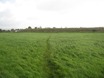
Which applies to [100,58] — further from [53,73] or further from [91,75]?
[53,73]

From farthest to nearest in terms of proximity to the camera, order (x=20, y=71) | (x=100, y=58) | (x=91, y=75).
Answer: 1. (x=100, y=58)
2. (x=91, y=75)
3. (x=20, y=71)

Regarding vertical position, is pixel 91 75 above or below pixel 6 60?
below

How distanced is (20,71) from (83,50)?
1382 centimetres

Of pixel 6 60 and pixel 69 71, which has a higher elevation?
pixel 6 60

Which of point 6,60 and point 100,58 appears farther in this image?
point 100,58

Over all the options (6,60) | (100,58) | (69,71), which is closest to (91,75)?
(69,71)

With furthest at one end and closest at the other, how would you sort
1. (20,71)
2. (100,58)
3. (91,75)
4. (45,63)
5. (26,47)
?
(26,47) < (100,58) < (45,63) < (91,75) < (20,71)

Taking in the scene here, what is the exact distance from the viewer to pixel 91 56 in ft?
89.3

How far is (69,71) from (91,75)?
107 inches

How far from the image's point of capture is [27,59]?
23.4 metres

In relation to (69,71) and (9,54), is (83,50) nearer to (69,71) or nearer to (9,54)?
(69,71)

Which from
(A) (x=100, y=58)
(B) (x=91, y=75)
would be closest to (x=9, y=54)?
(B) (x=91, y=75)

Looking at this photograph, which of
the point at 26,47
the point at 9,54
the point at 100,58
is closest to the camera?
the point at 9,54

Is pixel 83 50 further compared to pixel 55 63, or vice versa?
pixel 83 50
